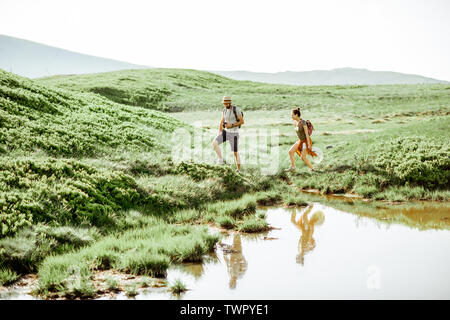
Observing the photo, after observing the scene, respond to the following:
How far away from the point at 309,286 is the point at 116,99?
4865cm

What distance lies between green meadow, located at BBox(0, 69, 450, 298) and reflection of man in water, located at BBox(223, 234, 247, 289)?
458mm

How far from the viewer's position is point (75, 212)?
9438mm

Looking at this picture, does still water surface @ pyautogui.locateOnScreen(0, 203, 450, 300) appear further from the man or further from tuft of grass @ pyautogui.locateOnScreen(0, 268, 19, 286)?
the man

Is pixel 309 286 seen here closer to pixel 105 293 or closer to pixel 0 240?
pixel 105 293

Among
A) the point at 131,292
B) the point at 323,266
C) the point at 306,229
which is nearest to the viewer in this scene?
the point at 131,292

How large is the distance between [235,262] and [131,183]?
5.14m

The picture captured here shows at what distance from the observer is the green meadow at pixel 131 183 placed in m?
7.63

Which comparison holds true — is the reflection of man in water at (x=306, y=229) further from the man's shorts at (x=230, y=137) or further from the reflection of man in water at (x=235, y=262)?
the man's shorts at (x=230, y=137)

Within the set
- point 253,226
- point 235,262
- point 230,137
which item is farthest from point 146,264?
point 230,137

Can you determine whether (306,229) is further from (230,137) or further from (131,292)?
(230,137)

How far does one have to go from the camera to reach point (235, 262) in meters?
7.72

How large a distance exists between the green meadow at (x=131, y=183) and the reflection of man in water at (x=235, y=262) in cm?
46
